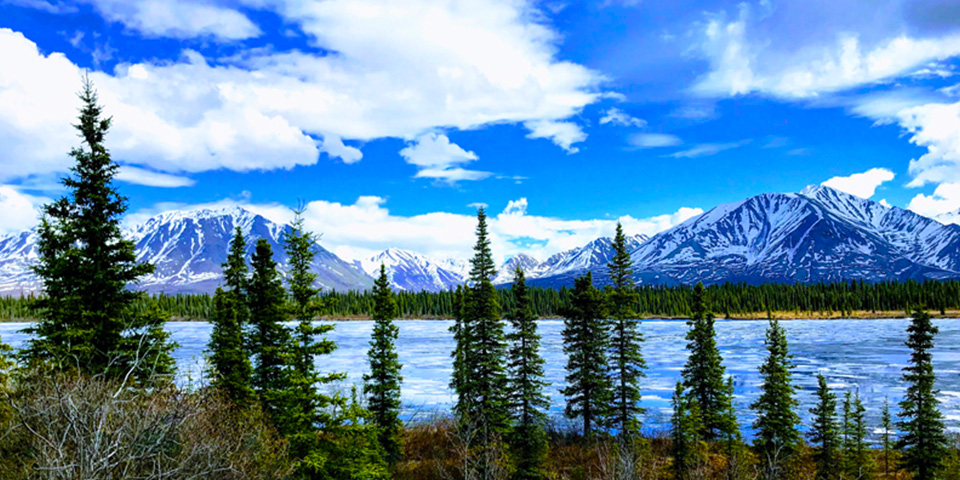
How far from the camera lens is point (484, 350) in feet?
106

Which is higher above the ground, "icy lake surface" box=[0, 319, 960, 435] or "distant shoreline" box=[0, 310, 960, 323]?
"icy lake surface" box=[0, 319, 960, 435]

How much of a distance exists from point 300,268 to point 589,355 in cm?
2089

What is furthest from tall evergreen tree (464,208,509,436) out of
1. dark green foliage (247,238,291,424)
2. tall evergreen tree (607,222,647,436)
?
dark green foliage (247,238,291,424)

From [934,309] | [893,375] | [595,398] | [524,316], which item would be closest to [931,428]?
[595,398]

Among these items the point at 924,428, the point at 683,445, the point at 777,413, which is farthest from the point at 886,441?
the point at 683,445

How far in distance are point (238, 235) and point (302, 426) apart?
610 inches

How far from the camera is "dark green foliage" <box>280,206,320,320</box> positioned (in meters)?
23.3

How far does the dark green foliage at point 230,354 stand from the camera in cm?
2972

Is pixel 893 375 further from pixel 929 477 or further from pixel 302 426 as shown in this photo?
pixel 302 426

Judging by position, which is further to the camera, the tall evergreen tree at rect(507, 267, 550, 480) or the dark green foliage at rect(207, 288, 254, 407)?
the tall evergreen tree at rect(507, 267, 550, 480)

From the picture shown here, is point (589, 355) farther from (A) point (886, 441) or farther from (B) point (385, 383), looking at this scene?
(A) point (886, 441)

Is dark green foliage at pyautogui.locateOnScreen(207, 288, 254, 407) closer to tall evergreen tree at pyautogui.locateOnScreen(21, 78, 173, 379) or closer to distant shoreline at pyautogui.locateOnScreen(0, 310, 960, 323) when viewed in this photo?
tall evergreen tree at pyautogui.locateOnScreen(21, 78, 173, 379)

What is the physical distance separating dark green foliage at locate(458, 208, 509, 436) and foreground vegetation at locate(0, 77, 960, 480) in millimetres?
95

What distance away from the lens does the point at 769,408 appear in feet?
103
